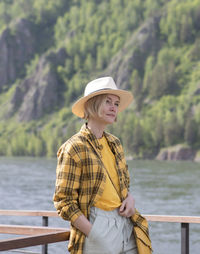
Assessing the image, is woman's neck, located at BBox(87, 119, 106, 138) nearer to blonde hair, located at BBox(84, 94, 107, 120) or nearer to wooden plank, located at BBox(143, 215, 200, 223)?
blonde hair, located at BBox(84, 94, 107, 120)

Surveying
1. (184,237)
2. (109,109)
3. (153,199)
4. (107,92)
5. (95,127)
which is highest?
(107,92)

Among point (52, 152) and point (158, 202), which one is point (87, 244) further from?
point (52, 152)

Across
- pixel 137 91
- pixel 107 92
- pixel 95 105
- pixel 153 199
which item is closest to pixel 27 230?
pixel 95 105

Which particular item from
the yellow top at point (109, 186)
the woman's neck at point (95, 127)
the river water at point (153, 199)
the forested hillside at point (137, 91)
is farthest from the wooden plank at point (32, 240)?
the forested hillside at point (137, 91)

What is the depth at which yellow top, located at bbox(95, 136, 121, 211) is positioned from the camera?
3804mm

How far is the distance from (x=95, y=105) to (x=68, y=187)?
668 mm

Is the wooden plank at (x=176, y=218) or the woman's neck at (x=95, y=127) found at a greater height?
the woman's neck at (x=95, y=127)

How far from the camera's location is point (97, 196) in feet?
12.3

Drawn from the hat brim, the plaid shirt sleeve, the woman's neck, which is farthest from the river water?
the plaid shirt sleeve

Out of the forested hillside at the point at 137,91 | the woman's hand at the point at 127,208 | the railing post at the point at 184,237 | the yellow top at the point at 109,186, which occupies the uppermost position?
the forested hillside at the point at 137,91

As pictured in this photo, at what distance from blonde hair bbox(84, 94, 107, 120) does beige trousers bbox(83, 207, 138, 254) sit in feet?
2.29

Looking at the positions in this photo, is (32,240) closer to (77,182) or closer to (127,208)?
(77,182)

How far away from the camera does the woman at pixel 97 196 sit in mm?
3680

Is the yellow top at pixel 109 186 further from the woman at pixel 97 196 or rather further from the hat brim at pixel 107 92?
the hat brim at pixel 107 92
